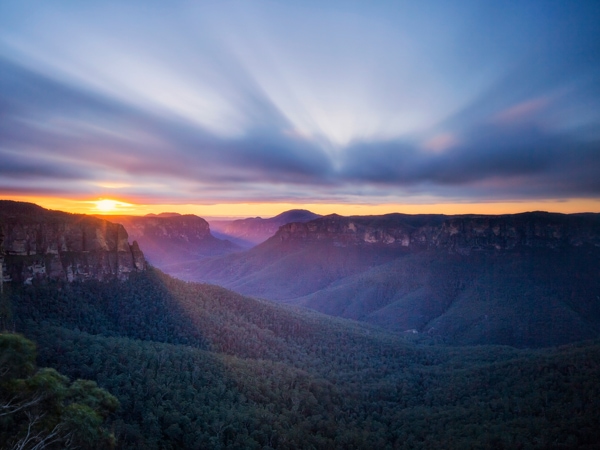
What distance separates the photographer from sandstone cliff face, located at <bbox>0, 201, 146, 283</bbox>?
57594mm

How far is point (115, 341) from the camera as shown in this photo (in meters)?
49.2

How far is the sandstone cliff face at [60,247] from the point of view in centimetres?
5759

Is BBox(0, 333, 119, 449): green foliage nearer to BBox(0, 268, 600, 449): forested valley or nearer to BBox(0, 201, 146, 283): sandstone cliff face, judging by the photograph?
BBox(0, 268, 600, 449): forested valley

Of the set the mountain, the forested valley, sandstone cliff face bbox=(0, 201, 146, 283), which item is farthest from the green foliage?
the mountain

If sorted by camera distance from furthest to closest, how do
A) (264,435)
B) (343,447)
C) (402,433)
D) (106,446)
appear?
(402,433), (343,447), (264,435), (106,446)

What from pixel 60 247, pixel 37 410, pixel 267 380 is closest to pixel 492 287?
pixel 267 380

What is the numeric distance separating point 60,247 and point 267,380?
47.1 meters

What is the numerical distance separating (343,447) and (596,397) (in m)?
32.3

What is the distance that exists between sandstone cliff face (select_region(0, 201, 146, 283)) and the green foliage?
137 ft

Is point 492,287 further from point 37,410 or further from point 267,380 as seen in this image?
point 37,410

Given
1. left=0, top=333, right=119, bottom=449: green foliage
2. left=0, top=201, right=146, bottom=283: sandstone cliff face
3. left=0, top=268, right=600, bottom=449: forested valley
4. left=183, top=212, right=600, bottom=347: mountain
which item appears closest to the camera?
left=0, top=333, right=119, bottom=449: green foliage

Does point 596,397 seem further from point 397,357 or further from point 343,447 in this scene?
point 397,357

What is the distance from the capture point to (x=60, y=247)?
214 feet

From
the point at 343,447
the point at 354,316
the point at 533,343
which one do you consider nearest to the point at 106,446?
the point at 343,447
